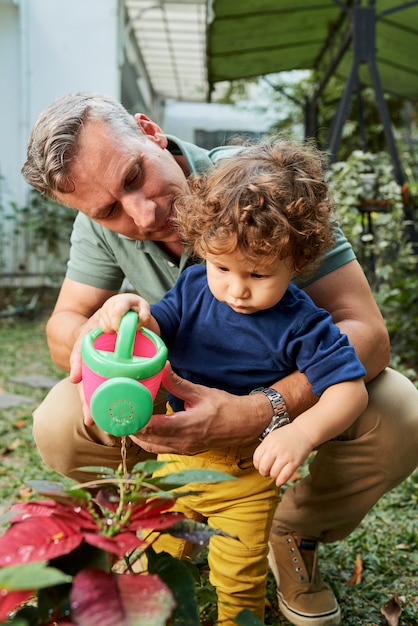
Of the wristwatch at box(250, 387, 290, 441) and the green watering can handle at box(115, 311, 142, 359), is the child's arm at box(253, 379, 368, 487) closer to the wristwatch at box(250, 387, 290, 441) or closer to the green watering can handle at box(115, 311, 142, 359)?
the wristwatch at box(250, 387, 290, 441)

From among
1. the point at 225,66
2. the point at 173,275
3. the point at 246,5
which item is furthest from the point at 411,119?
the point at 173,275

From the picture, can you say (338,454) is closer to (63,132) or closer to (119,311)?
(119,311)

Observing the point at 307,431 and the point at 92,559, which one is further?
the point at 307,431

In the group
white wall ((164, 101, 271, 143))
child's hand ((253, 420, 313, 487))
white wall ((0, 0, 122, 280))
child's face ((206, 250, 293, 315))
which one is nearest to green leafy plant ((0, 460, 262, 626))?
child's hand ((253, 420, 313, 487))

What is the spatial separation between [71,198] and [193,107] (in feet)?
43.0

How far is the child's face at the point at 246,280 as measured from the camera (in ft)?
5.08

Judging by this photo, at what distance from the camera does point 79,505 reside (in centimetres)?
101

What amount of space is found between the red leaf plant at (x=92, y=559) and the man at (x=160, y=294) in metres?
0.63

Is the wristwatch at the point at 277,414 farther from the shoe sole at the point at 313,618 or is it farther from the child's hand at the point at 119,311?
the shoe sole at the point at 313,618

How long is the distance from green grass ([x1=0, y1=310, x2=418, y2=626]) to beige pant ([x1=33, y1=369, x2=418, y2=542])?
20 cm

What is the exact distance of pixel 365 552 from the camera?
7.83 feet

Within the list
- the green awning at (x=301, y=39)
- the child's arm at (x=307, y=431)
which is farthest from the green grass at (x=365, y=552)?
the green awning at (x=301, y=39)

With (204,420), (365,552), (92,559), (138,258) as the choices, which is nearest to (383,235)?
(365,552)

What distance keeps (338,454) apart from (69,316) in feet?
2.92
